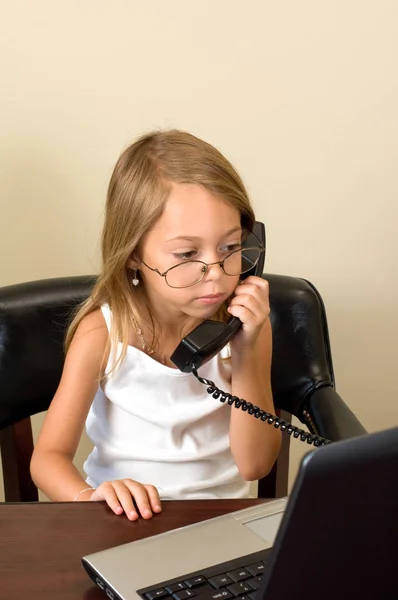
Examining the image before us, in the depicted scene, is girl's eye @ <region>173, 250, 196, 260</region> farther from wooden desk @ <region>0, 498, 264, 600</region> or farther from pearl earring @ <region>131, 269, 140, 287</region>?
wooden desk @ <region>0, 498, 264, 600</region>

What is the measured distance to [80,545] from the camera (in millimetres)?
901

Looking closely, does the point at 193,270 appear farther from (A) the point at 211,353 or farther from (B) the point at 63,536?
(B) the point at 63,536

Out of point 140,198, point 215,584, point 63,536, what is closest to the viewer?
point 215,584

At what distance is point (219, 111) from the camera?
5.90ft

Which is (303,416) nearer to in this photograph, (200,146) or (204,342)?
(204,342)

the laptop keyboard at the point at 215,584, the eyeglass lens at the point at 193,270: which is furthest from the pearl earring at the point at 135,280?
the laptop keyboard at the point at 215,584

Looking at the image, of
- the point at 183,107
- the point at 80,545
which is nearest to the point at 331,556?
the point at 80,545

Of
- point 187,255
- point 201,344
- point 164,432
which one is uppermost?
point 187,255

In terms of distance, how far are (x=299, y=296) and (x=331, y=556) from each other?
92cm

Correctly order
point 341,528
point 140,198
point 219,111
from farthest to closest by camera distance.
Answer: point 219,111, point 140,198, point 341,528

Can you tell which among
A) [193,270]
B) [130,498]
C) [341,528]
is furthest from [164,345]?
[341,528]

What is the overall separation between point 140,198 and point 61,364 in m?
0.32

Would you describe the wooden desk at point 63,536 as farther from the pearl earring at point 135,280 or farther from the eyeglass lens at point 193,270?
the pearl earring at point 135,280

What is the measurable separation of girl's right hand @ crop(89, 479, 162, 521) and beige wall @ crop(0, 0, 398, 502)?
90 cm
